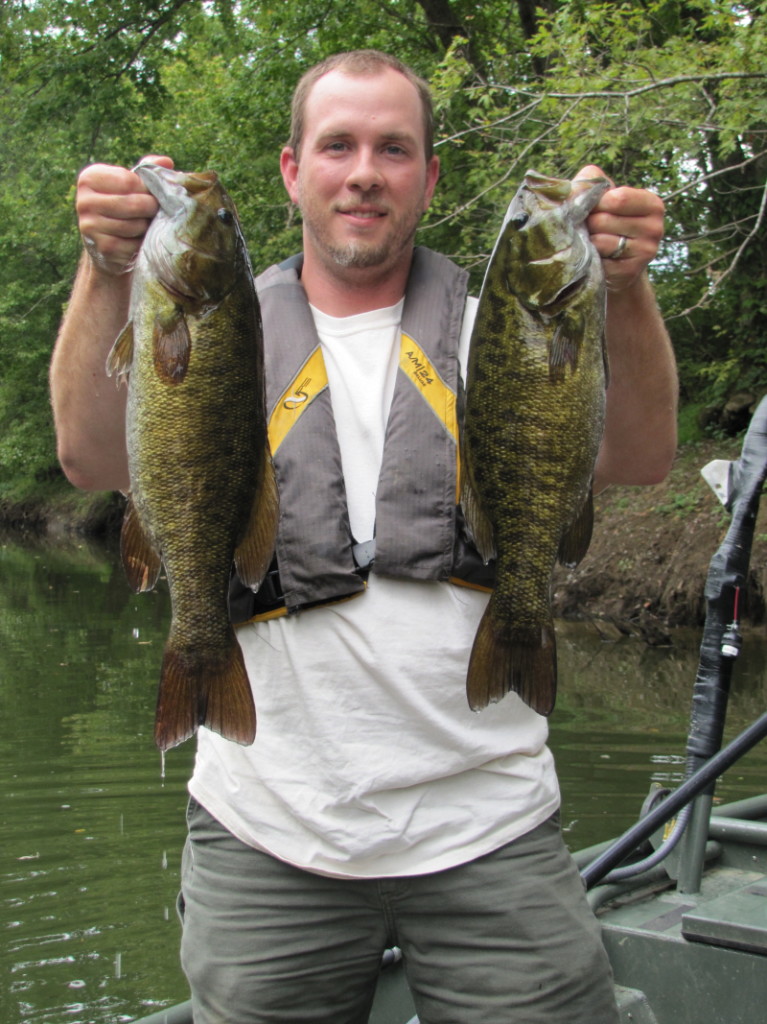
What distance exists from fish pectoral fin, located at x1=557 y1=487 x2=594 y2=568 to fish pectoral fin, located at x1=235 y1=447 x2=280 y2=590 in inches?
26.0

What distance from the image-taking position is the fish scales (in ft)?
7.88

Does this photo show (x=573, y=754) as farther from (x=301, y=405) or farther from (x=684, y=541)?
(x=301, y=405)

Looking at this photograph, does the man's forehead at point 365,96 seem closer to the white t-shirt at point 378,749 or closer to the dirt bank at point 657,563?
the white t-shirt at point 378,749

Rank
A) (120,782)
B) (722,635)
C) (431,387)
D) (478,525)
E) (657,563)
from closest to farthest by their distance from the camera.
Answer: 1. (478,525)
2. (431,387)
3. (722,635)
4. (120,782)
5. (657,563)

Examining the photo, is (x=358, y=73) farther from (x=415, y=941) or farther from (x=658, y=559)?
(x=658, y=559)

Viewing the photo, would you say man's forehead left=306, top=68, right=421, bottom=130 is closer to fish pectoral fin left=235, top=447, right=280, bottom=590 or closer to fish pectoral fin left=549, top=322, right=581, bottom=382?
fish pectoral fin left=549, top=322, right=581, bottom=382

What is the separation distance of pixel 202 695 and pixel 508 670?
65 cm

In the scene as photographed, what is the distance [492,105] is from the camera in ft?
45.8

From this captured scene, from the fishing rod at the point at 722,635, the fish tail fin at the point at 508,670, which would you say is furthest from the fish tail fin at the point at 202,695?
the fishing rod at the point at 722,635

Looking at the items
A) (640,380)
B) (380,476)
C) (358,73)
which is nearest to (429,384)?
(380,476)

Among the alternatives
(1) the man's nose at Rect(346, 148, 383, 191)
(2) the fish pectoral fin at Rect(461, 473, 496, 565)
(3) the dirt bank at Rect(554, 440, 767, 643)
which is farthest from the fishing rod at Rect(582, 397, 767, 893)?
(3) the dirt bank at Rect(554, 440, 767, 643)

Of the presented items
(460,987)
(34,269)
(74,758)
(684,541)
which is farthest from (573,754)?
(34,269)

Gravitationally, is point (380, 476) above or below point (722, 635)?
above

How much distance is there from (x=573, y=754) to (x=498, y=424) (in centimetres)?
728
